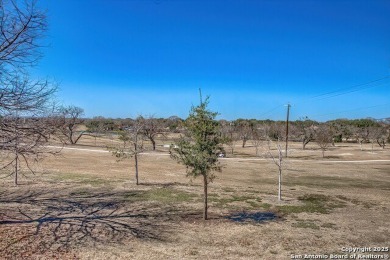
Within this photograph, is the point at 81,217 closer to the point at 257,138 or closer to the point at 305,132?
the point at 257,138

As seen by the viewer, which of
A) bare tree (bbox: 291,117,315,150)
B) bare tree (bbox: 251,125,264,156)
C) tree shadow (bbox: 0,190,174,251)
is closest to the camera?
tree shadow (bbox: 0,190,174,251)

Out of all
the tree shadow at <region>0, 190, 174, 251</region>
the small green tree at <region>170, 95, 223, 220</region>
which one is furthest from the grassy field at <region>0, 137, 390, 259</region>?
the small green tree at <region>170, 95, 223, 220</region>

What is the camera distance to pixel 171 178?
99.3ft

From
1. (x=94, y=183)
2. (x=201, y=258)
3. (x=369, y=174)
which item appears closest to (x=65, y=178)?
(x=94, y=183)

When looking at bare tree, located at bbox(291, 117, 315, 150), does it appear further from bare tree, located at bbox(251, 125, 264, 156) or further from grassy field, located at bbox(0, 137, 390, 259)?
grassy field, located at bbox(0, 137, 390, 259)

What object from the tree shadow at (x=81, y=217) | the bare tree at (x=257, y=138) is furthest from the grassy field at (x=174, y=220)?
the bare tree at (x=257, y=138)

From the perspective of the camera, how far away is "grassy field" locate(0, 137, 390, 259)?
12.1 metres

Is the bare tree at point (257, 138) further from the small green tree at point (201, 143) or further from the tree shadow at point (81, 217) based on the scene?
the small green tree at point (201, 143)

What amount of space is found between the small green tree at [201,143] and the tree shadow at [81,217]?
124 inches

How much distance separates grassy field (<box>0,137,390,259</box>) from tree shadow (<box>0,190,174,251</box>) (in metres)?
0.04

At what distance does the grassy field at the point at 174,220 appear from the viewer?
12.1 m

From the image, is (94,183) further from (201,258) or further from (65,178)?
(201,258)

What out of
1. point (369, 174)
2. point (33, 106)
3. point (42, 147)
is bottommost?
point (369, 174)

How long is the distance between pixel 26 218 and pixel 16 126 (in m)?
7.16
